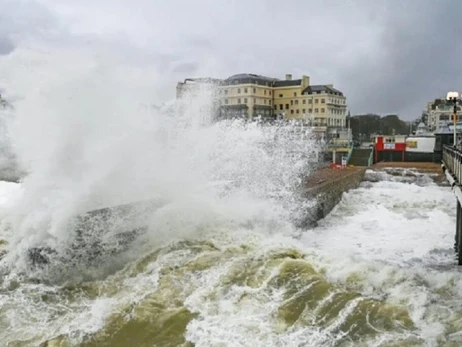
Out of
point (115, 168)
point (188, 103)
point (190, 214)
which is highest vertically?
point (188, 103)

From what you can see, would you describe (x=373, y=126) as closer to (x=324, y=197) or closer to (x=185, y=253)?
(x=324, y=197)

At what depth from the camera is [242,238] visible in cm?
955

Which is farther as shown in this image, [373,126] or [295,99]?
[373,126]

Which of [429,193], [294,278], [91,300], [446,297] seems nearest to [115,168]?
[91,300]

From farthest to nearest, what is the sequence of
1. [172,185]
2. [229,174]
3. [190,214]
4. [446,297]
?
[229,174] → [172,185] → [190,214] → [446,297]

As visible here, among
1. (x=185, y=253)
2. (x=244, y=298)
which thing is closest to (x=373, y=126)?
(x=185, y=253)

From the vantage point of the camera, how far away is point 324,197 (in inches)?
585

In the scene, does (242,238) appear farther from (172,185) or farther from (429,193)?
(429,193)

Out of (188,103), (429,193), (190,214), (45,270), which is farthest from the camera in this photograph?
(429,193)

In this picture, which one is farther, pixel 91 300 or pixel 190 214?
pixel 190 214

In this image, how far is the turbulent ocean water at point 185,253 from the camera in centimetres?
586

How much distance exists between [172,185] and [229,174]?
10.8 feet

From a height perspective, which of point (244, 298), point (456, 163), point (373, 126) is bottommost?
point (244, 298)

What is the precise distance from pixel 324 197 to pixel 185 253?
292 inches
